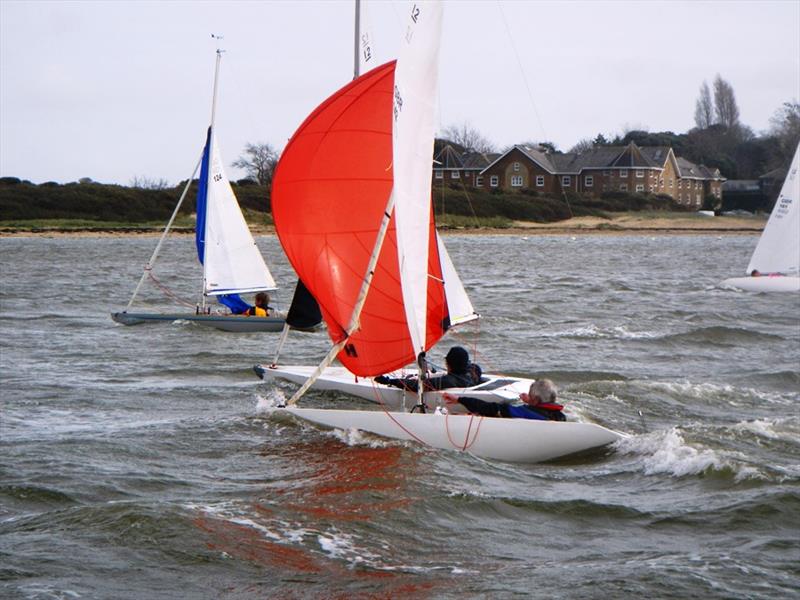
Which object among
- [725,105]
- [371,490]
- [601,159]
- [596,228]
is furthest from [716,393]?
[725,105]

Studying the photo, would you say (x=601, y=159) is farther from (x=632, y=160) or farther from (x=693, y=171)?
(x=693, y=171)

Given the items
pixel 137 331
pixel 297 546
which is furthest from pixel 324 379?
pixel 137 331

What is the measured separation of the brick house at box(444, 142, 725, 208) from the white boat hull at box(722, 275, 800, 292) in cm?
6280

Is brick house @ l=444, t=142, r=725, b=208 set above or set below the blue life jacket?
above

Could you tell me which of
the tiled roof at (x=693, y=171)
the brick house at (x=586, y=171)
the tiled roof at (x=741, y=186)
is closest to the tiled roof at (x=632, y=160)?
the brick house at (x=586, y=171)

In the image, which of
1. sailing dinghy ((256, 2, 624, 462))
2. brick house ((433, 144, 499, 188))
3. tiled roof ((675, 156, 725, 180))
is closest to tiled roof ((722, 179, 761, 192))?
tiled roof ((675, 156, 725, 180))

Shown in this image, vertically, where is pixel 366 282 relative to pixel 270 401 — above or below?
above

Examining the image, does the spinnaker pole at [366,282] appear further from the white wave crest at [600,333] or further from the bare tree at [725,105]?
the bare tree at [725,105]

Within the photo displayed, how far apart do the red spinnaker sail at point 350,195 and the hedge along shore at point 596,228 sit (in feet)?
204

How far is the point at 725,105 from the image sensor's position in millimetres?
148625

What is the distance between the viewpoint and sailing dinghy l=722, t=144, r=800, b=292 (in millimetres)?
33312

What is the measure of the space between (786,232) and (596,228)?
54.2 meters

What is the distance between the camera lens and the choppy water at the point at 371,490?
27.4 ft

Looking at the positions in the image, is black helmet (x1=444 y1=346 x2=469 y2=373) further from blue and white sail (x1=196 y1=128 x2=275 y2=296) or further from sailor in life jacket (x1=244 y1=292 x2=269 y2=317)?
blue and white sail (x1=196 y1=128 x2=275 y2=296)
